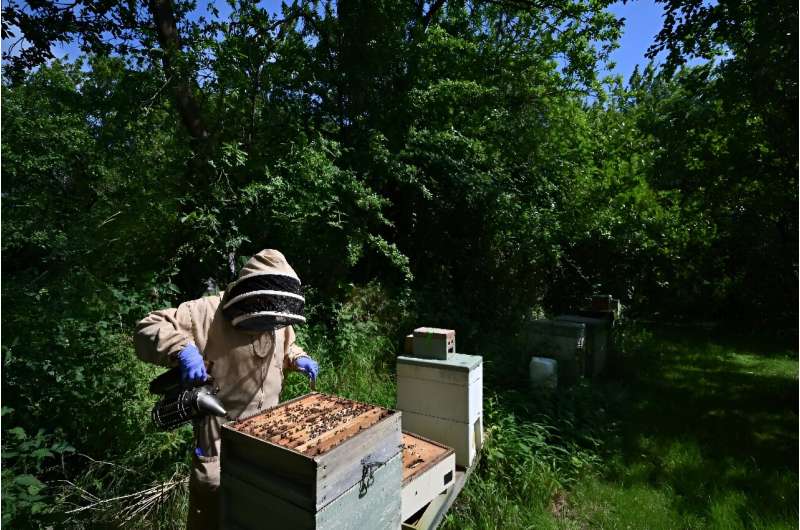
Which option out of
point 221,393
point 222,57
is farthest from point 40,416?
point 222,57

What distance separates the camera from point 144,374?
350cm

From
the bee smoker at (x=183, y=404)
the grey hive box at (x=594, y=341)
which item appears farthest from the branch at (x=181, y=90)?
the grey hive box at (x=594, y=341)

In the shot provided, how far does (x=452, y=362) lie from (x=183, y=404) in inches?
69.2

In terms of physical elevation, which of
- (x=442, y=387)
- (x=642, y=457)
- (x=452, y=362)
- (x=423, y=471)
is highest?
(x=452, y=362)

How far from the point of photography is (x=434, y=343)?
3.33m

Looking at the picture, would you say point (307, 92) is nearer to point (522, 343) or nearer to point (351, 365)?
point (351, 365)

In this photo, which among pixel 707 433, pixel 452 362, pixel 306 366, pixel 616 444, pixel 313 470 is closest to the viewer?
pixel 313 470

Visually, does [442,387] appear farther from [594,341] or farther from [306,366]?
[594,341]

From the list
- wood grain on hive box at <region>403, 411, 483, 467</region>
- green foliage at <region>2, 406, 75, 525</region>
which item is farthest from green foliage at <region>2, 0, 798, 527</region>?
wood grain on hive box at <region>403, 411, 483, 467</region>

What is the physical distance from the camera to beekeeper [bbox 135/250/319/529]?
7.27 ft

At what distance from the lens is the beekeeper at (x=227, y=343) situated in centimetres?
221

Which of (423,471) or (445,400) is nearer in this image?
(423,471)

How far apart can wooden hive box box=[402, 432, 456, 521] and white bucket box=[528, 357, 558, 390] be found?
86.1 inches

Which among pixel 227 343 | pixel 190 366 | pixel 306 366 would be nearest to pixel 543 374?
pixel 306 366
